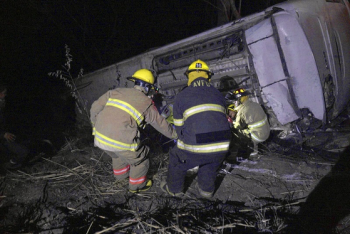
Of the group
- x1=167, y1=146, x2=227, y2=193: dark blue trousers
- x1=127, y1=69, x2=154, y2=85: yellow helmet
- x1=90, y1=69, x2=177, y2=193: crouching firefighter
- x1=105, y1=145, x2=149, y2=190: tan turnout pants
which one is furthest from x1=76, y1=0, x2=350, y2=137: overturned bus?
x1=167, y1=146, x2=227, y2=193: dark blue trousers

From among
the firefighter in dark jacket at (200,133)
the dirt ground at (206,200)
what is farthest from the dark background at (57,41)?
the firefighter in dark jacket at (200,133)

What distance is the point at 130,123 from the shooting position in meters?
2.39

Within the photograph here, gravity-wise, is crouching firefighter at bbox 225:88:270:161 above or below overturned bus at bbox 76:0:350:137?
below

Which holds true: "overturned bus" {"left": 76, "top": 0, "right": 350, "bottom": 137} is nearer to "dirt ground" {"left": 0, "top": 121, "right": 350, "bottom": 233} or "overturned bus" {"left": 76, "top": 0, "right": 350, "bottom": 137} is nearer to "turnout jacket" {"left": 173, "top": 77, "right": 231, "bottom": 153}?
"dirt ground" {"left": 0, "top": 121, "right": 350, "bottom": 233}

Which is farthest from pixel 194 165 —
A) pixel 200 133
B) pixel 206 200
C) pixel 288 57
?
pixel 288 57

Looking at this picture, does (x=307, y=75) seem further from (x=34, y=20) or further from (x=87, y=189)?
(x=34, y=20)

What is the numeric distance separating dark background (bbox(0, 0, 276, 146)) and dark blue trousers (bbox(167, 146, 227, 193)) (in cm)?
567

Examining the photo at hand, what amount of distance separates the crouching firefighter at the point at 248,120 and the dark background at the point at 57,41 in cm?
534

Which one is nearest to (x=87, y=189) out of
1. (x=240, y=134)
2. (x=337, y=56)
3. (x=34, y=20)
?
(x=240, y=134)

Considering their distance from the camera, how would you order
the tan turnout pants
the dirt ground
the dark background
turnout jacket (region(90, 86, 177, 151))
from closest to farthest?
the dirt ground
turnout jacket (region(90, 86, 177, 151))
the tan turnout pants
the dark background

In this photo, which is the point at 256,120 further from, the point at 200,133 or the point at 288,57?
the point at 200,133

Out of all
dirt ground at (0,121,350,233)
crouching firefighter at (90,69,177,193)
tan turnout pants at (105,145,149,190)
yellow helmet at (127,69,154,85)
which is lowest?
dirt ground at (0,121,350,233)

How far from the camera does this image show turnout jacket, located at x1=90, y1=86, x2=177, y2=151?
2342 millimetres

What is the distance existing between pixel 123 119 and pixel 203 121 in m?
1.05
